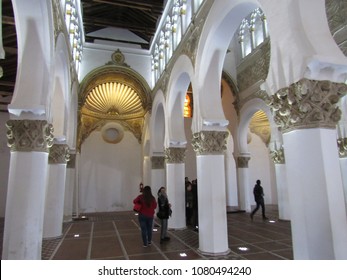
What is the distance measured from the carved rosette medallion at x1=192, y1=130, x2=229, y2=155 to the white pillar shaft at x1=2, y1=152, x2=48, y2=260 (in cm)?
283

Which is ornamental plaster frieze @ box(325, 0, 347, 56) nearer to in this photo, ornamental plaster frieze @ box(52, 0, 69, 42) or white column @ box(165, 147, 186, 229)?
white column @ box(165, 147, 186, 229)

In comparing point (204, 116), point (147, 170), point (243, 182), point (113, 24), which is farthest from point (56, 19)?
point (243, 182)

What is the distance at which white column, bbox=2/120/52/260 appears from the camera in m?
3.84

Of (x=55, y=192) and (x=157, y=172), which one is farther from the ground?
(x=157, y=172)

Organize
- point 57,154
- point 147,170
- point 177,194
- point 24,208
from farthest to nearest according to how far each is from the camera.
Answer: point 147,170 → point 177,194 → point 57,154 → point 24,208

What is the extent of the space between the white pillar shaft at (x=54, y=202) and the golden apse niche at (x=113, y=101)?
4.28m

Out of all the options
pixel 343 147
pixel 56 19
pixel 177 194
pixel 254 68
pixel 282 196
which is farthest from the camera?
pixel 254 68

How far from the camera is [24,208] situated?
12.9ft

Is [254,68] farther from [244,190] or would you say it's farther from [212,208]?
[212,208]

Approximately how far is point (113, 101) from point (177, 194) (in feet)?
24.6

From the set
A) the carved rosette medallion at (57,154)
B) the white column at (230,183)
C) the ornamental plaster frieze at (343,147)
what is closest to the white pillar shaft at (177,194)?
the carved rosette medallion at (57,154)

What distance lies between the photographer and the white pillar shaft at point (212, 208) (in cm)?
483

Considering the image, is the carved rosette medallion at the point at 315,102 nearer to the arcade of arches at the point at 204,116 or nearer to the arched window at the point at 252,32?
the arcade of arches at the point at 204,116
